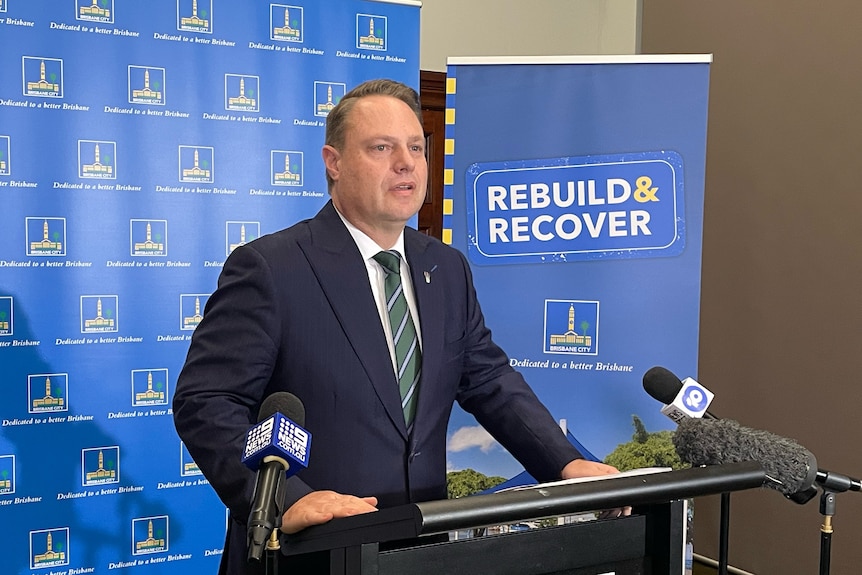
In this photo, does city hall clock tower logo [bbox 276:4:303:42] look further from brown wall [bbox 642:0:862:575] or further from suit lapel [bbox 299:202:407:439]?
brown wall [bbox 642:0:862:575]

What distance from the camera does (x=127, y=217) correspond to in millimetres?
3238

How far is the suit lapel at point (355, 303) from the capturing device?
1.97 meters

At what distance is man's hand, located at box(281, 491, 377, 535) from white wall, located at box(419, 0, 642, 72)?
3660 millimetres

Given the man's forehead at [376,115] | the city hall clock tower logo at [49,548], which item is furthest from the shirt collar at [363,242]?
the city hall clock tower logo at [49,548]

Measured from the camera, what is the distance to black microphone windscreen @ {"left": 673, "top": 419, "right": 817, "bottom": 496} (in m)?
1.50

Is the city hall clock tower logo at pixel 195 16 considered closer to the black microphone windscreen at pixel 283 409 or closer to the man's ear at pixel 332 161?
the man's ear at pixel 332 161

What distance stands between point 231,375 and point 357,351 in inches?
10.6

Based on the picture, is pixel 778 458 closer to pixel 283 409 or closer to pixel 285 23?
pixel 283 409

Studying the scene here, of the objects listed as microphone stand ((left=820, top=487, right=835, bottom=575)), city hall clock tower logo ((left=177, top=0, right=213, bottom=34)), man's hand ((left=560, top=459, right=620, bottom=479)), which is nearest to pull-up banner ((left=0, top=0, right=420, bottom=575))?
city hall clock tower logo ((left=177, top=0, right=213, bottom=34))

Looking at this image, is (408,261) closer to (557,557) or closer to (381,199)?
(381,199)

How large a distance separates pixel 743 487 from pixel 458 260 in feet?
3.43

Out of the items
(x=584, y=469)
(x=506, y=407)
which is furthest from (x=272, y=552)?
(x=506, y=407)

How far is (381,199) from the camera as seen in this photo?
6.81 feet

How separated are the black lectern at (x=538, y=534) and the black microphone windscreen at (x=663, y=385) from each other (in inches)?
16.1
